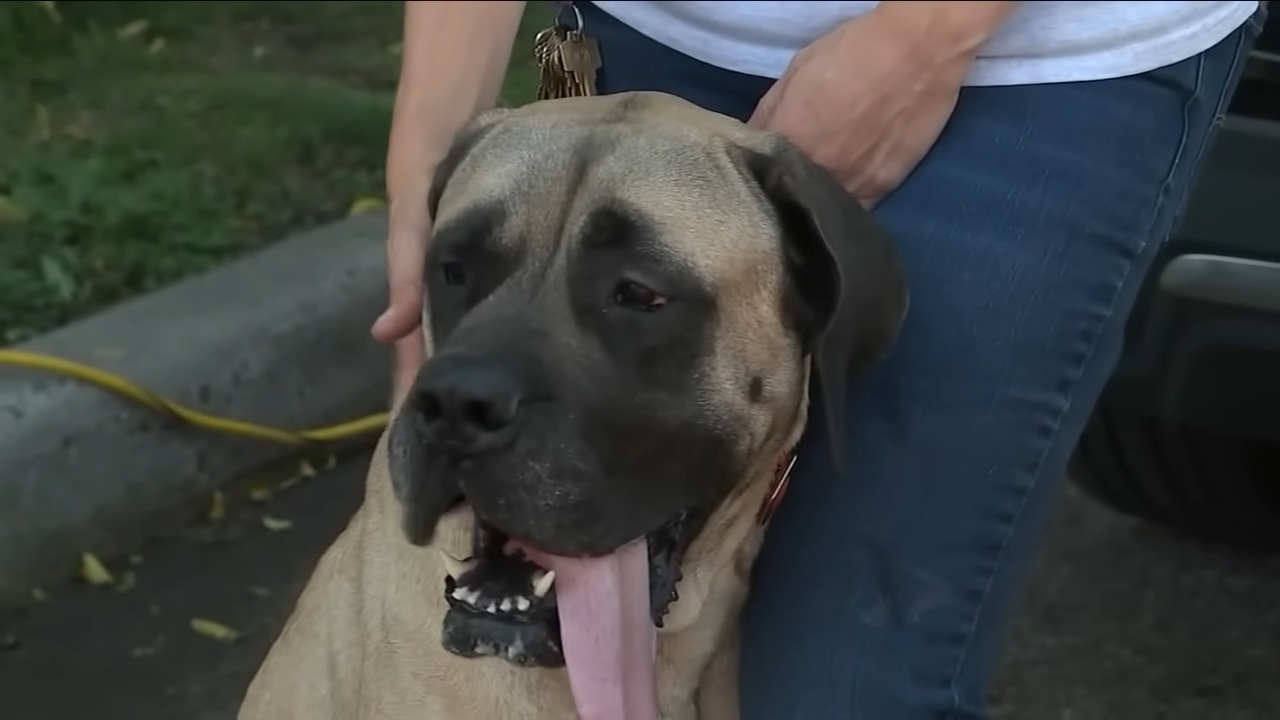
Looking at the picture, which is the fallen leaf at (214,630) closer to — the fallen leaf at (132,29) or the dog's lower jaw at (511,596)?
the dog's lower jaw at (511,596)

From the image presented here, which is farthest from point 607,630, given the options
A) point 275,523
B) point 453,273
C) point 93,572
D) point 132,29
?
point 132,29

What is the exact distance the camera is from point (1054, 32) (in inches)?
97.4

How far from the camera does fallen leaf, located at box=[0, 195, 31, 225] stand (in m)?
5.34

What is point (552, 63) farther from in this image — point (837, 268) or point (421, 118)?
point (837, 268)

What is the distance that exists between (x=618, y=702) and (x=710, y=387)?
446mm

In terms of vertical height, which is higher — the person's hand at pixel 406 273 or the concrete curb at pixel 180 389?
the person's hand at pixel 406 273

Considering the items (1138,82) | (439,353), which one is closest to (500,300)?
(439,353)

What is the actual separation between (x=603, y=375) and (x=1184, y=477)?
2249mm

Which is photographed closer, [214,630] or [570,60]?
[570,60]

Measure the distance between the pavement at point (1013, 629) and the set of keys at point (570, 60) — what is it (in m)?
1.80

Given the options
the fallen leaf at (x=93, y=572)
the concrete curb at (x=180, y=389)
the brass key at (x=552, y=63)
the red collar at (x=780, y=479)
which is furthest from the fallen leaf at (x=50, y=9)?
the red collar at (x=780, y=479)

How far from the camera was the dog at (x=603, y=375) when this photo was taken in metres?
2.36

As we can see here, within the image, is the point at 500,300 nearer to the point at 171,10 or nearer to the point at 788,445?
the point at 788,445

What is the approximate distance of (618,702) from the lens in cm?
255
